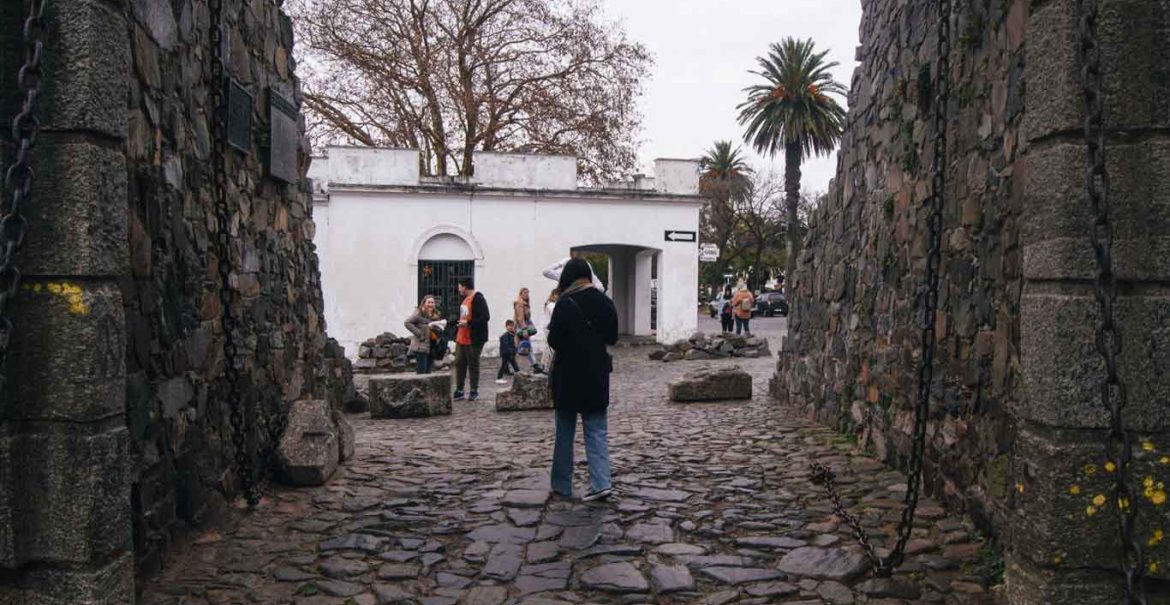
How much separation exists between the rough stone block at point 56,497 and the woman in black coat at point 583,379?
3627mm

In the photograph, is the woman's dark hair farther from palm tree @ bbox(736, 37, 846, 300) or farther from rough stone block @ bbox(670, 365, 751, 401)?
palm tree @ bbox(736, 37, 846, 300)

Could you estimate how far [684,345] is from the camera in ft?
67.1

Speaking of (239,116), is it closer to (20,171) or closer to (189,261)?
(189,261)

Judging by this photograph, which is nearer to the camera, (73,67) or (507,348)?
(73,67)

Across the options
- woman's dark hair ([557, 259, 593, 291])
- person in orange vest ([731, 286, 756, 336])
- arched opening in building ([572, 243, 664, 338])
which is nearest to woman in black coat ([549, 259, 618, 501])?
woman's dark hair ([557, 259, 593, 291])

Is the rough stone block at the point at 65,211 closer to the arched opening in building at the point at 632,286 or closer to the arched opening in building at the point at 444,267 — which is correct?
the arched opening in building at the point at 444,267

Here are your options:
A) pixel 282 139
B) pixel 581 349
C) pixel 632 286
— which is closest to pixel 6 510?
pixel 581 349

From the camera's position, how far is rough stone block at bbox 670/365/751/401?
1223 cm

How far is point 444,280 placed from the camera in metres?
21.0

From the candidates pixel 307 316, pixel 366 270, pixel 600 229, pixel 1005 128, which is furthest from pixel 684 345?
pixel 1005 128

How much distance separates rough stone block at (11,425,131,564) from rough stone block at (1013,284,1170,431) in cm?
336

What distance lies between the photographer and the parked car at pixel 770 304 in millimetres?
45656

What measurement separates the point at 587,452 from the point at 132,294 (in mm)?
3144

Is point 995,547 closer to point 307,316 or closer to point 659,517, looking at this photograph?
→ point 659,517
